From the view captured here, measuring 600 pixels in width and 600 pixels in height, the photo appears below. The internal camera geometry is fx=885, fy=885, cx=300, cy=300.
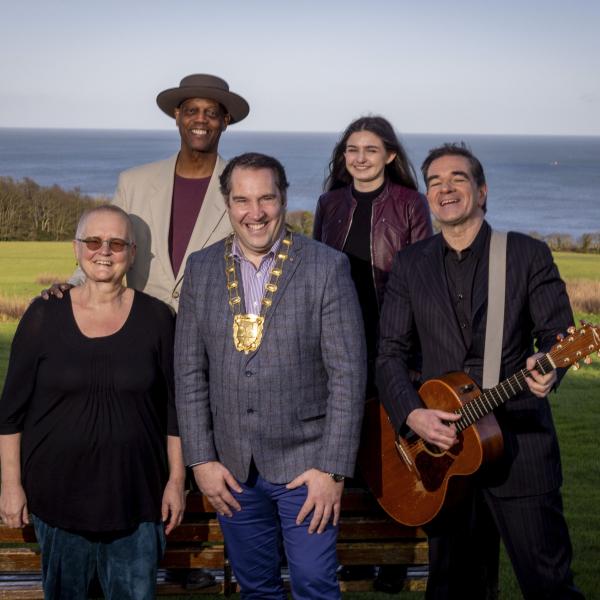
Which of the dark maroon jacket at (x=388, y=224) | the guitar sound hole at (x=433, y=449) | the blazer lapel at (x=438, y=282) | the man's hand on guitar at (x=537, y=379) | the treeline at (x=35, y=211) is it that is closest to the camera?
the man's hand on guitar at (x=537, y=379)

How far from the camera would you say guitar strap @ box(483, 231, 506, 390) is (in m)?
3.64

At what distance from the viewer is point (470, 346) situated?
12.2ft

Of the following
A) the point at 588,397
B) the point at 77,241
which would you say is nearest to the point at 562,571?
the point at 77,241

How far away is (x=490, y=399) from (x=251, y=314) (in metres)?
1.04

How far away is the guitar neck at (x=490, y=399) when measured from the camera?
3.52m

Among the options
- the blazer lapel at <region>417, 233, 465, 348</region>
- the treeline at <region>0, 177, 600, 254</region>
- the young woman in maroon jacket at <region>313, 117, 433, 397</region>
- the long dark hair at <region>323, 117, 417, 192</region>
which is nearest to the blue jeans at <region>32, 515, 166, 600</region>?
the blazer lapel at <region>417, 233, 465, 348</region>

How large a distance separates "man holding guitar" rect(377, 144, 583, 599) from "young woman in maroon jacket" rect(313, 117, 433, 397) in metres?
0.79

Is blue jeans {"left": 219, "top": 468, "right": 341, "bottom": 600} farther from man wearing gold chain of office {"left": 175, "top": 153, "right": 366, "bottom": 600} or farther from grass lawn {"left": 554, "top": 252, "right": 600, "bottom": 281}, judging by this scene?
grass lawn {"left": 554, "top": 252, "right": 600, "bottom": 281}

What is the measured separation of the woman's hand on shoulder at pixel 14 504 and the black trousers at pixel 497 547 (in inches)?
68.7

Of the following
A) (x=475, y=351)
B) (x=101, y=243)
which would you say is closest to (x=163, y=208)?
(x=101, y=243)

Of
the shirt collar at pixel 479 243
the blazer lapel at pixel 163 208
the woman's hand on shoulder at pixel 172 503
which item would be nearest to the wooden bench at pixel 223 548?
the woman's hand on shoulder at pixel 172 503

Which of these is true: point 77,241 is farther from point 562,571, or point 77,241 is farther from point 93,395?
point 562,571

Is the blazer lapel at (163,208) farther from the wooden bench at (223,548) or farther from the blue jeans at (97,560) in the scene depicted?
the blue jeans at (97,560)

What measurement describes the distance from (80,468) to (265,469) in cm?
72
